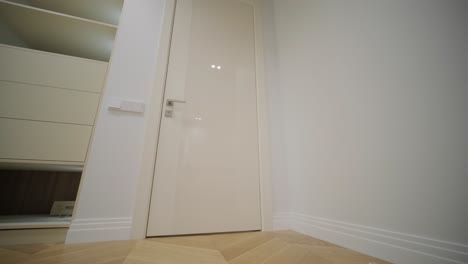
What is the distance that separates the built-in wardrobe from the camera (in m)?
1.01

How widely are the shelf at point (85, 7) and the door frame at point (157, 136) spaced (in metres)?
0.48

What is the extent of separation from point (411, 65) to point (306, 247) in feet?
3.41

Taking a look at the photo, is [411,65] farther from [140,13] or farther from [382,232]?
[140,13]

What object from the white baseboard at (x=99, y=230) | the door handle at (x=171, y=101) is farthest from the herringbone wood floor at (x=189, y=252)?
the door handle at (x=171, y=101)

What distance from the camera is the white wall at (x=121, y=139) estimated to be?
3.31ft

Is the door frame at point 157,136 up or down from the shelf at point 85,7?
down

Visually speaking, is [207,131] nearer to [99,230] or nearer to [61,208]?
[99,230]

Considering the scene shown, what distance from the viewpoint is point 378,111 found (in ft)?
Answer: 2.89

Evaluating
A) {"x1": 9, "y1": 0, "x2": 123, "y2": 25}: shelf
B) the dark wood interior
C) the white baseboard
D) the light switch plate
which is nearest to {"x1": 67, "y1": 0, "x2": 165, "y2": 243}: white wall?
the white baseboard

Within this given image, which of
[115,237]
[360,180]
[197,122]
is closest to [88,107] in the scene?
[197,122]

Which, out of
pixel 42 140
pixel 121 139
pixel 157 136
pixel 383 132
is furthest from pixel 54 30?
pixel 383 132

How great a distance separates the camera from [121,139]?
45.4 inches

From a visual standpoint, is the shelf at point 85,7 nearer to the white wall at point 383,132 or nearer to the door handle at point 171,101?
the door handle at point 171,101

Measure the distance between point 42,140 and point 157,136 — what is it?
0.63m
